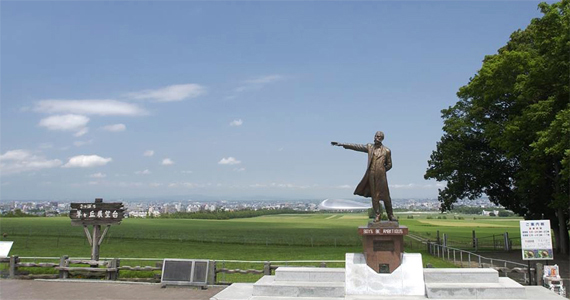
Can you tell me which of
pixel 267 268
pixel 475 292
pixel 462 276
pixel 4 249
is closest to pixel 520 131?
pixel 462 276

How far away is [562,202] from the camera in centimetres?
2253

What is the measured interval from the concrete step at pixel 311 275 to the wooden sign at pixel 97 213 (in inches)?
335

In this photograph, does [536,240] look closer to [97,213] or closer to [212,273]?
[212,273]

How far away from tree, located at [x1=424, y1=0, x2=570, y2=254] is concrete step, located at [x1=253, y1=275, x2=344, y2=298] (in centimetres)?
1245

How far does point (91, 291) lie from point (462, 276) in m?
11.8

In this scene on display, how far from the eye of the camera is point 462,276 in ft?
43.8

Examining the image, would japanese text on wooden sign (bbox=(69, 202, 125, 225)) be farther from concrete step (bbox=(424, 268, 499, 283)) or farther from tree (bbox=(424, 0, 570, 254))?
tree (bbox=(424, 0, 570, 254))

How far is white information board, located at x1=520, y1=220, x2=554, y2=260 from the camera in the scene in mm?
14773

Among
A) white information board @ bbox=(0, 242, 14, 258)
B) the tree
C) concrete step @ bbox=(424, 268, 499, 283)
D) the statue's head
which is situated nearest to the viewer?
concrete step @ bbox=(424, 268, 499, 283)

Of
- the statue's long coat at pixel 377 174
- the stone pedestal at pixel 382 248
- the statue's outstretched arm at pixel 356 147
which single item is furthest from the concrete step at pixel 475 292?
the statue's outstretched arm at pixel 356 147

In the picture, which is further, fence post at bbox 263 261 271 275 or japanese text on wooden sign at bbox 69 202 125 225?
japanese text on wooden sign at bbox 69 202 125 225

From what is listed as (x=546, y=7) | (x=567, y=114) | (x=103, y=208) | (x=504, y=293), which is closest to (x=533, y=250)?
(x=504, y=293)

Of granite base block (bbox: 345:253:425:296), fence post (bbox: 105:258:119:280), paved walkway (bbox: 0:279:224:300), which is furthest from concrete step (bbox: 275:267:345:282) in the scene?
fence post (bbox: 105:258:119:280)

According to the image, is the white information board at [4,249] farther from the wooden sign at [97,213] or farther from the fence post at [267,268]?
the fence post at [267,268]
